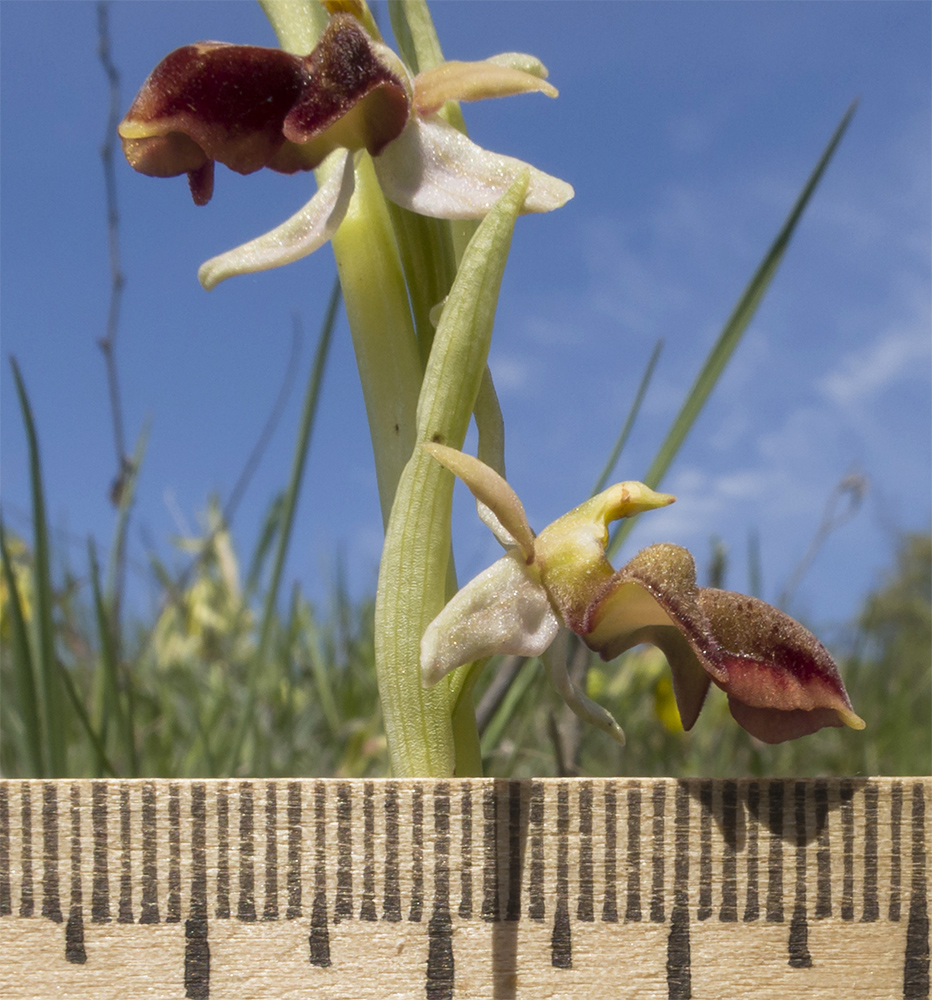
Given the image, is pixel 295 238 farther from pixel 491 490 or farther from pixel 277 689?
pixel 277 689

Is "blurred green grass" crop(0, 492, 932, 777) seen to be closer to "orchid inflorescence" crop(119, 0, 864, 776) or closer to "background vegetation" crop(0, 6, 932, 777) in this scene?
"background vegetation" crop(0, 6, 932, 777)

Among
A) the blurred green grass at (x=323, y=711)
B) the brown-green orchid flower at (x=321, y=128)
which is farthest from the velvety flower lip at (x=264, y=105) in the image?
the blurred green grass at (x=323, y=711)

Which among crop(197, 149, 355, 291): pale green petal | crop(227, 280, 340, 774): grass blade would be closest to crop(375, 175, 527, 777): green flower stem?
crop(197, 149, 355, 291): pale green petal

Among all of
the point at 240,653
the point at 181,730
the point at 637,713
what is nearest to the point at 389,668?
the point at 181,730

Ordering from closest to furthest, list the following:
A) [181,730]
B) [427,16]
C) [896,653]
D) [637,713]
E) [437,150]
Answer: [437,150] < [427,16] < [181,730] < [637,713] < [896,653]

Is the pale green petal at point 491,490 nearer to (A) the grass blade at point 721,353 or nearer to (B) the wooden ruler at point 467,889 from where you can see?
(B) the wooden ruler at point 467,889

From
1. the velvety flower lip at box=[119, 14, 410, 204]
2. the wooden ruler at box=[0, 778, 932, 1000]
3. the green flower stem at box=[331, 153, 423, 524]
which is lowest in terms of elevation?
the wooden ruler at box=[0, 778, 932, 1000]

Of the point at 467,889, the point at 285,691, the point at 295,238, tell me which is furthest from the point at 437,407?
the point at 285,691

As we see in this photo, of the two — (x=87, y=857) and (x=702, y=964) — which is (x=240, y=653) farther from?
(x=702, y=964)
